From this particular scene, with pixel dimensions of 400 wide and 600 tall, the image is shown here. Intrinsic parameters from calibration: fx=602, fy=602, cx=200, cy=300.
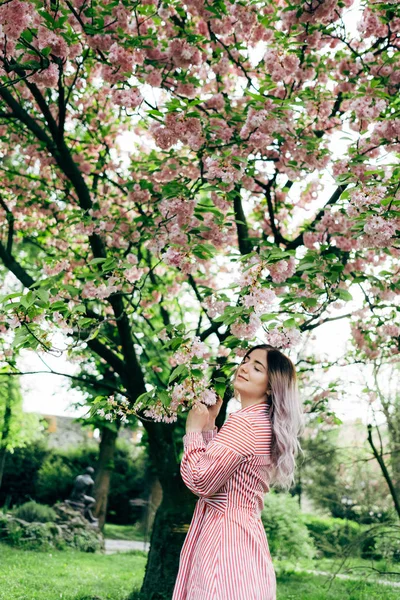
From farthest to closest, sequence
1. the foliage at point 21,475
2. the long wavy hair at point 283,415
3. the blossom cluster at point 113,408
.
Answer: the foliage at point 21,475, the blossom cluster at point 113,408, the long wavy hair at point 283,415

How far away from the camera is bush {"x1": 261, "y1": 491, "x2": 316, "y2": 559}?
1108cm

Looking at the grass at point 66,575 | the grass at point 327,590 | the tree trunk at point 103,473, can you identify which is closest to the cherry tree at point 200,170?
the grass at point 66,575

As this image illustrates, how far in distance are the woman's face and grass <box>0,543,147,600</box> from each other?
461 cm

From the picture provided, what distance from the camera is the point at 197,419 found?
2188mm

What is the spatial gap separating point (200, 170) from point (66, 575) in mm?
5936

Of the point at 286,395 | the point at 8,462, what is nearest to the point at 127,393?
the point at 286,395

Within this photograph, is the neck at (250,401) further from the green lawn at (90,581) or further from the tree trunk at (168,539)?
the green lawn at (90,581)

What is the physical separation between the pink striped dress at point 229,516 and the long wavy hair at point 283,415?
0.16 ft

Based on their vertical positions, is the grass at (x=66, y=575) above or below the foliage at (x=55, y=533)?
below

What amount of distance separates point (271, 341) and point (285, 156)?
2.38 metres

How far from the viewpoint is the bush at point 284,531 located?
11078 mm

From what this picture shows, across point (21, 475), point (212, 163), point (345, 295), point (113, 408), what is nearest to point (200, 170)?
point (212, 163)

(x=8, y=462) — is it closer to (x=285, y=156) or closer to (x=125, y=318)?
(x=125, y=318)

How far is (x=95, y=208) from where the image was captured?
5324 millimetres
